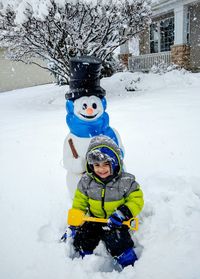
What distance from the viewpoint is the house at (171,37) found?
35.3 feet

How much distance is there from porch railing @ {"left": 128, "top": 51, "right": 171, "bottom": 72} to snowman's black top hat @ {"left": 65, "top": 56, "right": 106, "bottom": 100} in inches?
404

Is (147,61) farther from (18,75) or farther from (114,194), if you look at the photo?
(114,194)

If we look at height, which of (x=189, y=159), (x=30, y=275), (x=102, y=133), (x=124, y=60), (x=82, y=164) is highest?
(x=124, y=60)

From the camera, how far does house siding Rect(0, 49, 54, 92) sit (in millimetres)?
19375

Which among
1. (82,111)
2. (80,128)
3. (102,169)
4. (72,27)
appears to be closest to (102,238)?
(102,169)

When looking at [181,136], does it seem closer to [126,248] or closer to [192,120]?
[192,120]

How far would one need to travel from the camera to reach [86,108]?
2.58 m

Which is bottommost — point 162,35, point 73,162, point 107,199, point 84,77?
point 107,199

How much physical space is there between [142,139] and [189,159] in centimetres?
109

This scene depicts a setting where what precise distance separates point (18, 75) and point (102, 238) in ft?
64.2

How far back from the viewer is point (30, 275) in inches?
81.3

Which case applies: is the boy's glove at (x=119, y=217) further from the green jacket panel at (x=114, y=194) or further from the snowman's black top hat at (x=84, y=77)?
the snowman's black top hat at (x=84, y=77)

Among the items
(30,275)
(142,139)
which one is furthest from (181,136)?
(30,275)

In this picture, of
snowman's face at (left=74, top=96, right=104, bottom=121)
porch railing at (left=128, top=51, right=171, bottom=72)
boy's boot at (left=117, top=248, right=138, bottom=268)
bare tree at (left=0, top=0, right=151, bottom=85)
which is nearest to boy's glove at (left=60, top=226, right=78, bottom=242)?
boy's boot at (left=117, top=248, right=138, bottom=268)
